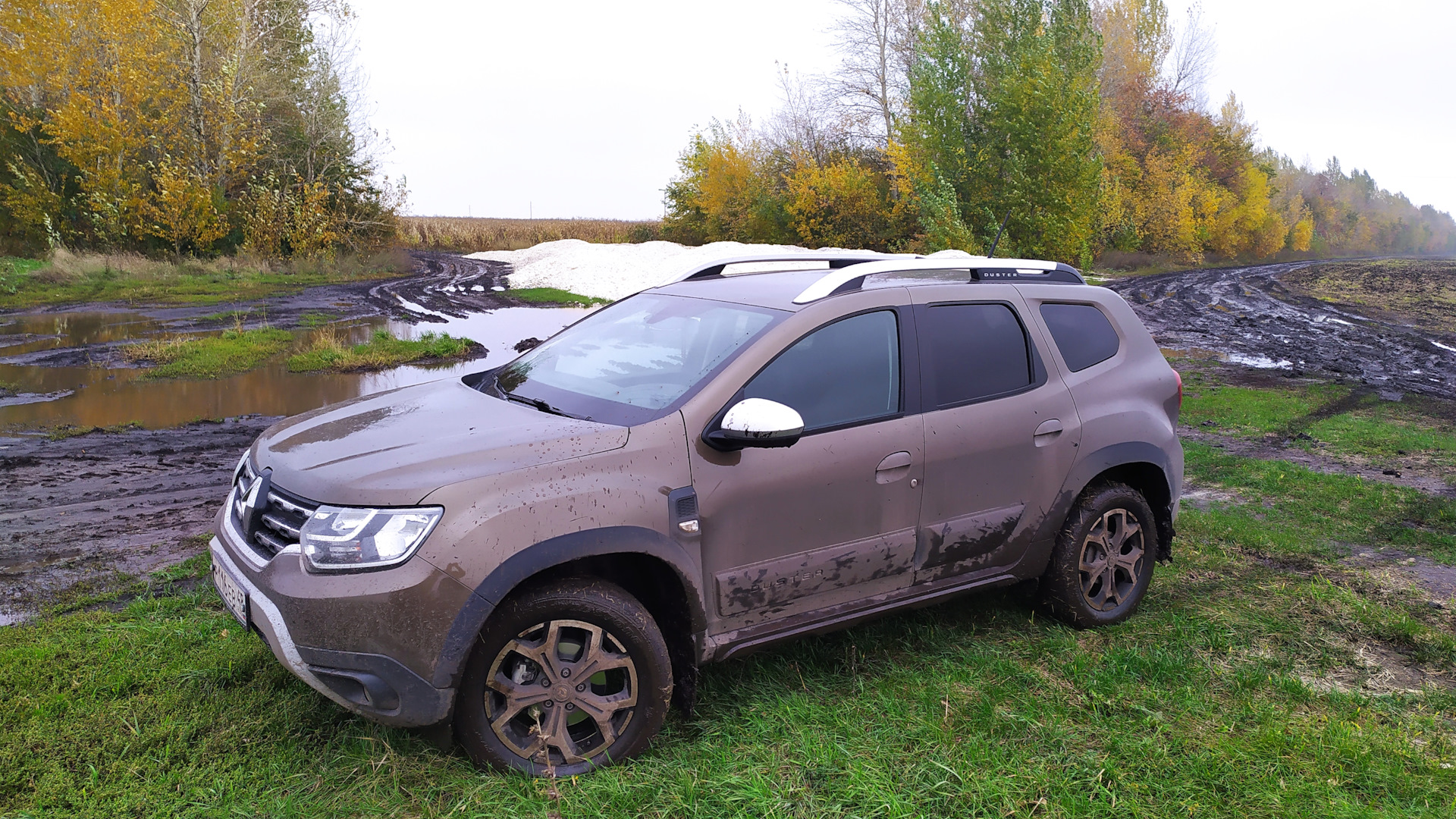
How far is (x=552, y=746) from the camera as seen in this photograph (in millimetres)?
3178

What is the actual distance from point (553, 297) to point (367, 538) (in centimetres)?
2331

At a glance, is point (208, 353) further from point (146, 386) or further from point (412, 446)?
point (412, 446)

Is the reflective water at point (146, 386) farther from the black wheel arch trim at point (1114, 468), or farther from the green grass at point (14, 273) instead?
the black wheel arch trim at point (1114, 468)

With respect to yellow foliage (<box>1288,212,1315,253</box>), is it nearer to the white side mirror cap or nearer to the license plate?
the white side mirror cap

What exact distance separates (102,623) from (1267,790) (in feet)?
16.9

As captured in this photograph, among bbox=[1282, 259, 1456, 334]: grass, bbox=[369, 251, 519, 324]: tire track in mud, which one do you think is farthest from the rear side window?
bbox=[1282, 259, 1456, 334]: grass

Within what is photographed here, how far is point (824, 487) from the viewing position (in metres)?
3.59

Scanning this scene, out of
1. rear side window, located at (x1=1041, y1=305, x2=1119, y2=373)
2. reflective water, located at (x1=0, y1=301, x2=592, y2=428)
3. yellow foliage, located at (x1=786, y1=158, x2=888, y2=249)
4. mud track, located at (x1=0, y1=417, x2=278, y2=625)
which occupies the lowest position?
mud track, located at (x1=0, y1=417, x2=278, y2=625)

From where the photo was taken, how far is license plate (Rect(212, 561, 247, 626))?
315 centimetres

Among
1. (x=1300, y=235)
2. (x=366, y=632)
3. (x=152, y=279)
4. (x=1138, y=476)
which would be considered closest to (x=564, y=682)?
(x=366, y=632)

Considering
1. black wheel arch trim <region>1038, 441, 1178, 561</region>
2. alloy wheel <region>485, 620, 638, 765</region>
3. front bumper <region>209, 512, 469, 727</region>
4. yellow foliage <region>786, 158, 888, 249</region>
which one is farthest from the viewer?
yellow foliage <region>786, 158, 888, 249</region>

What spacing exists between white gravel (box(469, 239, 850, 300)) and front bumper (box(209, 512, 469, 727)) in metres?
22.7

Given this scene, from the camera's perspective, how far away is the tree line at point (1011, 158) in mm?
30766

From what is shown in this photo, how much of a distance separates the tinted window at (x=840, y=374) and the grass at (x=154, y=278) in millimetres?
22779
